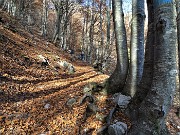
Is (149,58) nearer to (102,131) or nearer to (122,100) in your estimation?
(122,100)

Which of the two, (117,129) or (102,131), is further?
(102,131)

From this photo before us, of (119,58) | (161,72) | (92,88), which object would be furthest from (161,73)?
(92,88)

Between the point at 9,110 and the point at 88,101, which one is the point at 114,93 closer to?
the point at 88,101

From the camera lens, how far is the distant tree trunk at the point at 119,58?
5965mm

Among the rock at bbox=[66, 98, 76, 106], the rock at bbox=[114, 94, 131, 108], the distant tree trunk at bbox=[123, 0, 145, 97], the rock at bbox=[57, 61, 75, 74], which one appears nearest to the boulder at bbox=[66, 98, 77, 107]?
the rock at bbox=[66, 98, 76, 106]

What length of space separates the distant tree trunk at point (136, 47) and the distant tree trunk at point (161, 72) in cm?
169

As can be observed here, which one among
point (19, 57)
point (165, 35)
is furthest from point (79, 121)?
point (19, 57)

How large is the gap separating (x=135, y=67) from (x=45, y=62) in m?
7.09

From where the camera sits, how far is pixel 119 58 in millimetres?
6039

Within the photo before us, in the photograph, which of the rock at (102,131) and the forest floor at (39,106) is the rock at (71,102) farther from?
the rock at (102,131)

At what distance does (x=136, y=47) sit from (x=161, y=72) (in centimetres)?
196

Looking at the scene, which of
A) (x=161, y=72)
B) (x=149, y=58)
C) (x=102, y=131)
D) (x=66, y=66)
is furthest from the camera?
(x=66, y=66)

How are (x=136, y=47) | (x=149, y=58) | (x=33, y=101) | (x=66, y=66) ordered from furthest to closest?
(x=66, y=66) → (x=33, y=101) → (x=136, y=47) → (x=149, y=58)

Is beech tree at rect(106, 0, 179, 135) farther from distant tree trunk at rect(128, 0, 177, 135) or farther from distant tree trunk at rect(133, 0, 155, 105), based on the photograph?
distant tree trunk at rect(133, 0, 155, 105)
